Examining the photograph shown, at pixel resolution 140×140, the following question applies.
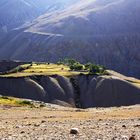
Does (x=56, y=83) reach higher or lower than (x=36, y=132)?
→ higher

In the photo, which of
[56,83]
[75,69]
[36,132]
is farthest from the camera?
[75,69]

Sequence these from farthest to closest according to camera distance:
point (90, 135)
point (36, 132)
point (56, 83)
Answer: point (56, 83) → point (36, 132) → point (90, 135)

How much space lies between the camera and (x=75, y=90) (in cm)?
14688

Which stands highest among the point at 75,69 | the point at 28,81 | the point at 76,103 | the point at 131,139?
the point at 75,69

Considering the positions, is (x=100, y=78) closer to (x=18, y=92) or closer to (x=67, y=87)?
(x=67, y=87)

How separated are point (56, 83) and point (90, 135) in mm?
123656

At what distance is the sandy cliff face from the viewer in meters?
137

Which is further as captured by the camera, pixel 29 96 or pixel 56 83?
pixel 56 83

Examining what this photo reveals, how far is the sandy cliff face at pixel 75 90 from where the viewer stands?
450 ft

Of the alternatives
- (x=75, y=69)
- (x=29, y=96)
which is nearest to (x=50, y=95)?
(x=29, y=96)

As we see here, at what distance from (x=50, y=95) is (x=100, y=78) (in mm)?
22259

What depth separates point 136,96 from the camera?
142 metres

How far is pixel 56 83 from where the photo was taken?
145m

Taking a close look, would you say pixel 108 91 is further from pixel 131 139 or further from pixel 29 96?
pixel 131 139
